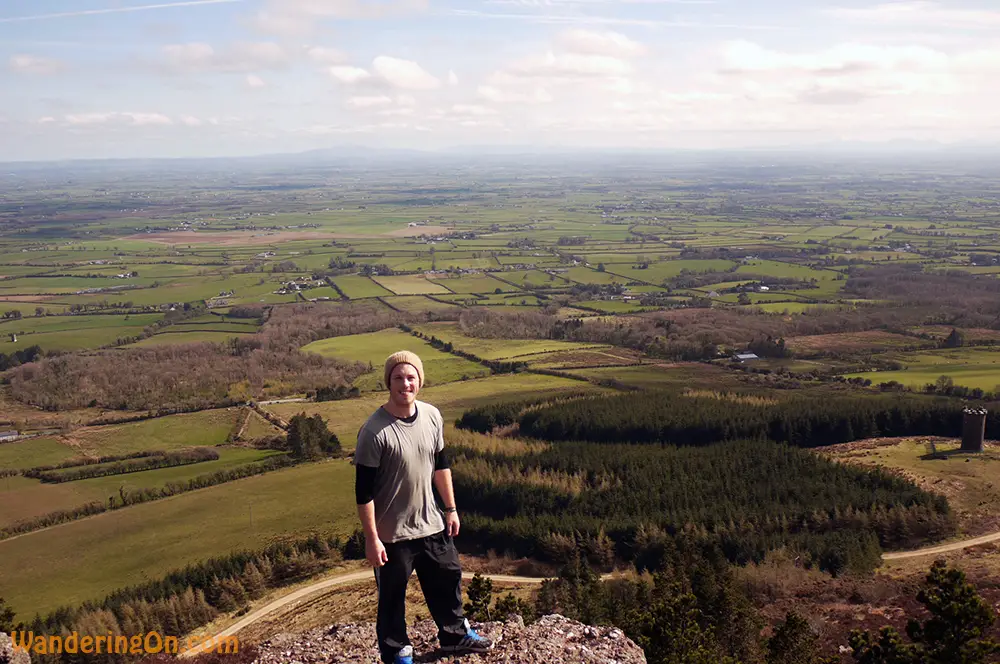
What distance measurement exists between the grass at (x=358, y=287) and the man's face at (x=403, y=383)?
11937cm

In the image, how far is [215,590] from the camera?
37.4m

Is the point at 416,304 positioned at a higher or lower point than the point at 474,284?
lower

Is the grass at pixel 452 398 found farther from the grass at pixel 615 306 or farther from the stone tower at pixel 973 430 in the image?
the grass at pixel 615 306

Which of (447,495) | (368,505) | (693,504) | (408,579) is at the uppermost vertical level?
(368,505)

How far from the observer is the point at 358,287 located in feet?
453

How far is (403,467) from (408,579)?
1.70 meters

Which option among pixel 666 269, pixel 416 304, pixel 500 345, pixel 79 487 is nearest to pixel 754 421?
pixel 500 345

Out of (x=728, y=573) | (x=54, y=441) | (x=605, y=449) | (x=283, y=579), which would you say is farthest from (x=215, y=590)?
(x=54, y=441)

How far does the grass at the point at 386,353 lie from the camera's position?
8269cm

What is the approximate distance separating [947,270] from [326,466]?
401 ft

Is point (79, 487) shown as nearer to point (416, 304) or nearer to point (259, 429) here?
point (259, 429)

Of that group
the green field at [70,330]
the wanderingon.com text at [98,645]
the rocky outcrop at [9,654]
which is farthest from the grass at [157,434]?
the rocky outcrop at [9,654]

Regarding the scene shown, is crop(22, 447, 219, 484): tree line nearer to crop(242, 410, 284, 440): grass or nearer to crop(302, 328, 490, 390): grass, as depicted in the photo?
crop(242, 410, 284, 440): grass

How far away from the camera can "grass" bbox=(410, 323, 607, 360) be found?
9256 cm
